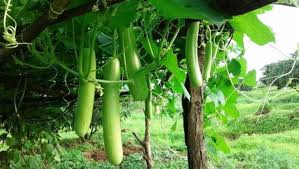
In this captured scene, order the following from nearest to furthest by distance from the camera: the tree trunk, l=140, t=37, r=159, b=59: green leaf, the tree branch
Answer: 1. the tree branch
2. l=140, t=37, r=159, b=59: green leaf
3. the tree trunk

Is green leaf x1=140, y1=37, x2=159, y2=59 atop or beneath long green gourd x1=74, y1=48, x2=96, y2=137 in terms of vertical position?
atop

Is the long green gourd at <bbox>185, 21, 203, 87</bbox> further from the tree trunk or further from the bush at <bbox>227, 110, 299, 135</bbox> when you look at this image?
the bush at <bbox>227, 110, 299, 135</bbox>

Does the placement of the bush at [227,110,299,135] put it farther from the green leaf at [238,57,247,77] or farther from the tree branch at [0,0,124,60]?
the tree branch at [0,0,124,60]

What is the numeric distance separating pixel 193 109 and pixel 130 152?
4543 millimetres

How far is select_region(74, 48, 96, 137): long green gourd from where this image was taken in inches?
23.1

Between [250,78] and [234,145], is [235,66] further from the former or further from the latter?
[234,145]

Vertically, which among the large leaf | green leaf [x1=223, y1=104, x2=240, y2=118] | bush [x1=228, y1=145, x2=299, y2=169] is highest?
the large leaf

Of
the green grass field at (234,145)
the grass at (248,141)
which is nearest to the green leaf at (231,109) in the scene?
the green grass field at (234,145)

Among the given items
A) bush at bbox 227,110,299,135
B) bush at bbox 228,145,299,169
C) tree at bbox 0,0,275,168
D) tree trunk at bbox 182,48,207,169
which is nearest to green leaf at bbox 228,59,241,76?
tree at bbox 0,0,275,168

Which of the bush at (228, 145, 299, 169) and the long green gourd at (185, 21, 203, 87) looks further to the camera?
the bush at (228, 145, 299, 169)

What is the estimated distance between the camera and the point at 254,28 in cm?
68

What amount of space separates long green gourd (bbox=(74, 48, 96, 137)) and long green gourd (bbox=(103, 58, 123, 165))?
2cm

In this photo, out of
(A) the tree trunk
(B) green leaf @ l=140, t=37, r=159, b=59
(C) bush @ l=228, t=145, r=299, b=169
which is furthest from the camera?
(C) bush @ l=228, t=145, r=299, b=169

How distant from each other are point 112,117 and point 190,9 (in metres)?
0.16
